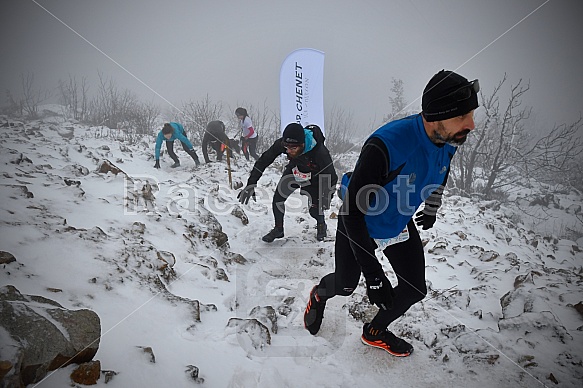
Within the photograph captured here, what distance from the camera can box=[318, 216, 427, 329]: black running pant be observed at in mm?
1953

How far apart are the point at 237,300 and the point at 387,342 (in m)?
1.50

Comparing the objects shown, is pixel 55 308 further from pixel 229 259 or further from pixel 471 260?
pixel 471 260

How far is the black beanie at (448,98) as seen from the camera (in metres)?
1.46

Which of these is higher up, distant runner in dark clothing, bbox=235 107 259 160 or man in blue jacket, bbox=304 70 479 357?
distant runner in dark clothing, bbox=235 107 259 160

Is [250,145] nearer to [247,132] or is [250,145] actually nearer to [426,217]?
[247,132]

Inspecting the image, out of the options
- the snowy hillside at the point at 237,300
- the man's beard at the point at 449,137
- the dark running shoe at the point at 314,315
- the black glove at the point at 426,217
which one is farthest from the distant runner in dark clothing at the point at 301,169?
the man's beard at the point at 449,137

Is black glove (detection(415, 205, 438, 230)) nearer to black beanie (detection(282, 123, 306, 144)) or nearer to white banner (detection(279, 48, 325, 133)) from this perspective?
black beanie (detection(282, 123, 306, 144))

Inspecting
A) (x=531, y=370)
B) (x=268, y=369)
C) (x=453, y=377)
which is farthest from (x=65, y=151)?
(x=531, y=370)

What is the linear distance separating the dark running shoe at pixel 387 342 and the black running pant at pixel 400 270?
7 centimetres

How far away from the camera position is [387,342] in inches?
85.5

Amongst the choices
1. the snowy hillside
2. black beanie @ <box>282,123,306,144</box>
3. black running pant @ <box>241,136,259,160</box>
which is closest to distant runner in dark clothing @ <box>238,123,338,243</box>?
black beanie @ <box>282,123,306,144</box>

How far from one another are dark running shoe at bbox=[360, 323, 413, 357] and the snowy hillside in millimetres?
77

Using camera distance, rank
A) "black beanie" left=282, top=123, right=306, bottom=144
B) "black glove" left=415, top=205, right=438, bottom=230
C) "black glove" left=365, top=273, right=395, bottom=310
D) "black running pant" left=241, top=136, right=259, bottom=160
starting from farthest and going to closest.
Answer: "black running pant" left=241, top=136, right=259, bottom=160
"black beanie" left=282, top=123, right=306, bottom=144
"black glove" left=415, top=205, right=438, bottom=230
"black glove" left=365, top=273, right=395, bottom=310

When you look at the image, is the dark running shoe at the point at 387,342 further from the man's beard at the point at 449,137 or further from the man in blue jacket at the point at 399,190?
the man's beard at the point at 449,137
